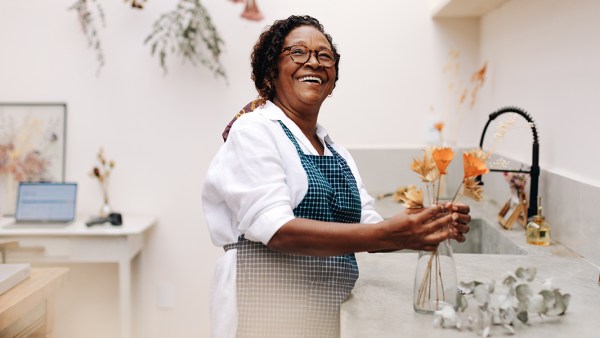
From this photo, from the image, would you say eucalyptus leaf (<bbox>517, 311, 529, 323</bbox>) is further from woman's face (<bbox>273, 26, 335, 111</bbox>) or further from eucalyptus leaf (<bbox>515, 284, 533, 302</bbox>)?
woman's face (<bbox>273, 26, 335, 111</bbox>)

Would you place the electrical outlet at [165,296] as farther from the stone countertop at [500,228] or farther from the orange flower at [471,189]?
the orange flower at [471,189]

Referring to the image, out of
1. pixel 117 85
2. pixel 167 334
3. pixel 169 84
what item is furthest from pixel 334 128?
pixel 167 334

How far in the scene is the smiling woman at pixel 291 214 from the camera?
1.19 metres

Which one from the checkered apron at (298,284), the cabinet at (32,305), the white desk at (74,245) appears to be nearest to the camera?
the checkered apron at (298,284)

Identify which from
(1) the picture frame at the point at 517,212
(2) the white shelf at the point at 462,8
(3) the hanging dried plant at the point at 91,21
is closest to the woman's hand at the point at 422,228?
(1) the picture frame at the point at 517,212

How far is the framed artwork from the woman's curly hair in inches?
82.9

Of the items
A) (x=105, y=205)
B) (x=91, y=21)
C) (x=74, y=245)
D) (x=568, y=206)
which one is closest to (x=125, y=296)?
(x=74, y=245)

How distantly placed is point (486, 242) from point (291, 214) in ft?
4.38

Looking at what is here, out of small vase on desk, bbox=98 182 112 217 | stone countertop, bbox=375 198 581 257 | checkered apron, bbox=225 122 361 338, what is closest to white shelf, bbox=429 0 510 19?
stone countertop, bbox=375 198 581 257

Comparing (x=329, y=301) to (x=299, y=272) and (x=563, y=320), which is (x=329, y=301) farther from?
(x=563, y=320)

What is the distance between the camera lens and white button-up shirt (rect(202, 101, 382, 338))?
1208 millimetres

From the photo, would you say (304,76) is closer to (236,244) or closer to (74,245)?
(236,244)

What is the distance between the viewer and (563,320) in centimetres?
118

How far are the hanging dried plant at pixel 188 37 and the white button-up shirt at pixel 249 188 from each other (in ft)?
6.14
